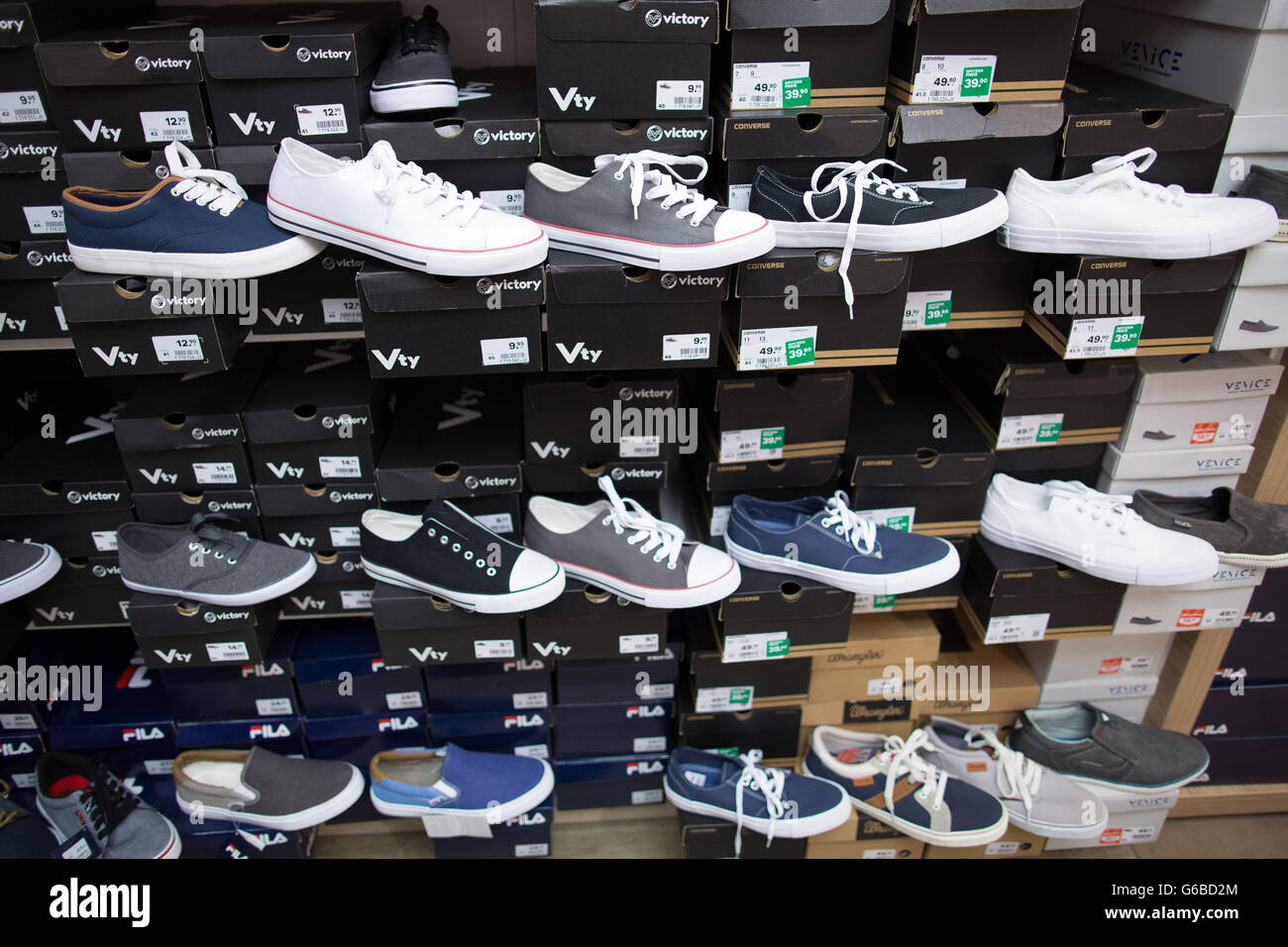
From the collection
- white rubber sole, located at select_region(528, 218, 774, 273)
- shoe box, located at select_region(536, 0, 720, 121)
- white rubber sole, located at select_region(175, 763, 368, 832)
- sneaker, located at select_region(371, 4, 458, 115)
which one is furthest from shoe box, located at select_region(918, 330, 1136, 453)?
white rubber sole, located at select_region(175, 763, 368, 832)

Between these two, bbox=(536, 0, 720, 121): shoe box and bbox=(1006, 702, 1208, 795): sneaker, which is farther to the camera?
bbox=(1006, 702, 1208, 795): sneaker

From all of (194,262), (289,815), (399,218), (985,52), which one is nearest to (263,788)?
(289,815)

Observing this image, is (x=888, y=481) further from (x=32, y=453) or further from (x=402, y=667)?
(x=32, y=453)

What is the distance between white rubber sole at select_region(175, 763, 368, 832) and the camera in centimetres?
131

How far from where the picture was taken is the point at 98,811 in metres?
1.29

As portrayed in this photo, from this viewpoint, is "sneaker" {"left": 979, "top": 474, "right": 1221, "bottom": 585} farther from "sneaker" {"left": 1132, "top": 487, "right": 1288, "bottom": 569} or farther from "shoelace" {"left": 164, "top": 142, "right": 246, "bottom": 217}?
"shoelace" {"left": 164, "top": 142, "right": 246, "bottom": 217}

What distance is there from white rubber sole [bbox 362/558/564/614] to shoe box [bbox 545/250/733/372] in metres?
0.31

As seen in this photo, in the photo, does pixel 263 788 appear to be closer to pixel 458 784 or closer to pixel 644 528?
pixel 458 784

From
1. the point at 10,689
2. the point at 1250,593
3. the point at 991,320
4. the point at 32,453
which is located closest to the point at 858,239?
the point at 991,320

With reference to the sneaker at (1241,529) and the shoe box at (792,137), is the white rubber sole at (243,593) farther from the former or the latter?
the sneaker at (1241,529)

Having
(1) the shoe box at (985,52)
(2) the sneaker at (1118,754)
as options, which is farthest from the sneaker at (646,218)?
(2) the sneaker at (1118,754)

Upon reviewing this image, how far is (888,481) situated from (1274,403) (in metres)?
0.62

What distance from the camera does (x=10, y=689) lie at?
53.1 inches

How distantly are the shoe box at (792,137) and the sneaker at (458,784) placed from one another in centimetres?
96
